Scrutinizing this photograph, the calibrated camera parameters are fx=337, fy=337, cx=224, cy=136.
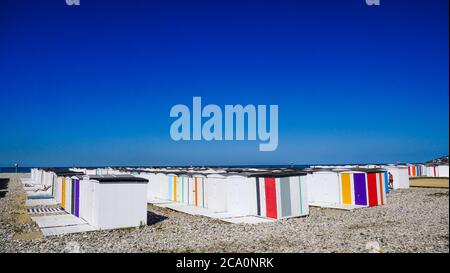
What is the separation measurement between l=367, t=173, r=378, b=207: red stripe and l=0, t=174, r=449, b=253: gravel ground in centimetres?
278

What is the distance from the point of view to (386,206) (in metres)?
16.0

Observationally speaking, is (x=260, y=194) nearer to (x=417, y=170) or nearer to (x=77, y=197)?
(x=77, y=197)

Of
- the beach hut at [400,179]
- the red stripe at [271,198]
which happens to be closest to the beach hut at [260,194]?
the red stripe at [271,198]

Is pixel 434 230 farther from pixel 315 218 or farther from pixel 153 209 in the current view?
pixel 153 209

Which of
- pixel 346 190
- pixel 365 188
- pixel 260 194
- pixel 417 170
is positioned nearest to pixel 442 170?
pixel 417 170

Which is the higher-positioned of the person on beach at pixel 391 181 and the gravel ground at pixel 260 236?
the person on beach at pixel 391 181

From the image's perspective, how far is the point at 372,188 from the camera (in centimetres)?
1658

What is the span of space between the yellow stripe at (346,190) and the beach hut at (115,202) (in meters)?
10.7

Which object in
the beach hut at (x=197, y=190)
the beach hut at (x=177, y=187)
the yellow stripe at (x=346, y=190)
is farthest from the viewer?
the beach hut at (x=177, y=187)

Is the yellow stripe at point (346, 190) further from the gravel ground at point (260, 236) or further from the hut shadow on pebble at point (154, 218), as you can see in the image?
the hut shadow on pebble at point (154, 218)

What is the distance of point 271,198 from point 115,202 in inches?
235

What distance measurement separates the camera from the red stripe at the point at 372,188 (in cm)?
1647
